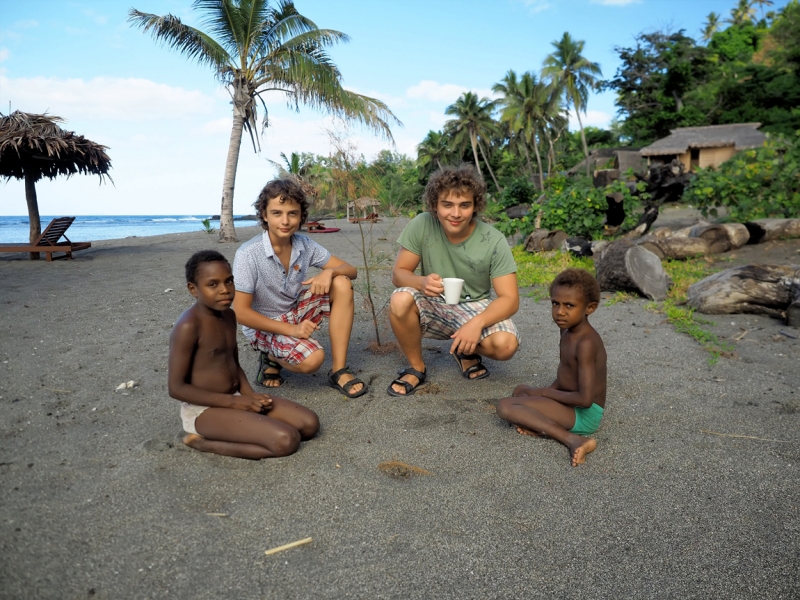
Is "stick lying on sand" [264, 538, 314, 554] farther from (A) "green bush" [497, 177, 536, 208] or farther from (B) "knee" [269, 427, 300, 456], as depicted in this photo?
(A) "green bush" [497, 177, 536, 208]

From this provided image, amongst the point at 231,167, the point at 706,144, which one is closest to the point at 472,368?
Answer: the point at 231,167

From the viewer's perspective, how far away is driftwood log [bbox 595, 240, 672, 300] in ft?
19.8

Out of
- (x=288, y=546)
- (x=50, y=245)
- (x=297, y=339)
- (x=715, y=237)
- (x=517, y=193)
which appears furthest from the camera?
(x=517, y=193)

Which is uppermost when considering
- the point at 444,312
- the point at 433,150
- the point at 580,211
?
the point at 433,150

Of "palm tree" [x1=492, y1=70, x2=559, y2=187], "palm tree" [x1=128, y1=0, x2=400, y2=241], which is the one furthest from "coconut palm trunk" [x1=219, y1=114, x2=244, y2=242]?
"palm tree" [x1=492, y1=70, x2=559, y2=187]

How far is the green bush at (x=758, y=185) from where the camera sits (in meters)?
9.12

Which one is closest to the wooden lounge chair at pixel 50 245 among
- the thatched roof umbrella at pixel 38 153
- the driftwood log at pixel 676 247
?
the thatched roof umbrella at pixel 38 153

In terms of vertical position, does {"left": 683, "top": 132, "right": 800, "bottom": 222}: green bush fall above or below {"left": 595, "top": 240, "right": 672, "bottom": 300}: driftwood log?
above

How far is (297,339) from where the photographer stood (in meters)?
3.47

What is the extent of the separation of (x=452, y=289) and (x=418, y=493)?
1.35 m

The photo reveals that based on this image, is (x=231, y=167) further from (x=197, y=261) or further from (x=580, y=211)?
(x=197, y=261)

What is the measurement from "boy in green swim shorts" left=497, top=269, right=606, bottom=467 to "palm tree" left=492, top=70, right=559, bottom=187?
113 feet

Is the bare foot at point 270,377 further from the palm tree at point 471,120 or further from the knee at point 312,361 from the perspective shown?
the palm tree at point 471,120

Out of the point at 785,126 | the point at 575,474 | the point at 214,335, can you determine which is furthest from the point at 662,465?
the point at 785,126
